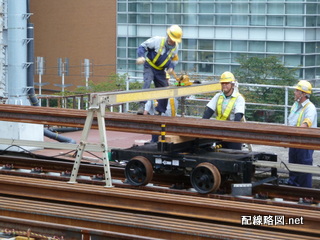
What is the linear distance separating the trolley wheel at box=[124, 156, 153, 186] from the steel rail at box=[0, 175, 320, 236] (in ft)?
1.13

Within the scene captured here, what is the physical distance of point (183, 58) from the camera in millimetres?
47906

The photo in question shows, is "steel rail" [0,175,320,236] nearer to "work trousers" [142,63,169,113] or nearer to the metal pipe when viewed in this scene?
"work trousers" [142,63,169,113]

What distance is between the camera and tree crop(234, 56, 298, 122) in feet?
64.6

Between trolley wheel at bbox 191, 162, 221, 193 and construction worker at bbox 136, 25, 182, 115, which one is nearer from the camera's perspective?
trolley wheel at bbox 191, 162, 221, 193

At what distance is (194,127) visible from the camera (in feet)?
34.0

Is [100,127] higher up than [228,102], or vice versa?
[228,102]

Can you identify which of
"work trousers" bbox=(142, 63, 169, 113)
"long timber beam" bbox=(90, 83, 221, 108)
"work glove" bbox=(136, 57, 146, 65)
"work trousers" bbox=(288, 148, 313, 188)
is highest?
→ "work glove" bbox=(136, 57, 146, 65)

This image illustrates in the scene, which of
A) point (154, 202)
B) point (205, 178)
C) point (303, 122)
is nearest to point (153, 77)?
point (303, 122)

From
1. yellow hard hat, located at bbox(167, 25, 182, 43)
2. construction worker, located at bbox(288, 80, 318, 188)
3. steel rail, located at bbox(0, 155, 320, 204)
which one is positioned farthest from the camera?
yellow hard hat, located at bbox(167, 25, 182, 43)

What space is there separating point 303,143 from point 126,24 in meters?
42.2

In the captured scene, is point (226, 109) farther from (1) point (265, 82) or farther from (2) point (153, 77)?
(1) point (265, 82)

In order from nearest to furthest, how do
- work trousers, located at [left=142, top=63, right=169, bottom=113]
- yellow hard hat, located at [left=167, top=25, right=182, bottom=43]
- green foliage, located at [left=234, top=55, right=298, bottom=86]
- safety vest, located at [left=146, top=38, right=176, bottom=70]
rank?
yellow hard hat, located at [left=167, top=25, right=182, bottom=43], safety vest, located at [left=146, top=38, right=176, bottom=70], work trousers, located at [left=142, top=63, right=169, bottom=113], green foliage, located at [left=234, top=55, right=298, bottom=86]

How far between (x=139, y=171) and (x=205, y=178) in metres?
1.03

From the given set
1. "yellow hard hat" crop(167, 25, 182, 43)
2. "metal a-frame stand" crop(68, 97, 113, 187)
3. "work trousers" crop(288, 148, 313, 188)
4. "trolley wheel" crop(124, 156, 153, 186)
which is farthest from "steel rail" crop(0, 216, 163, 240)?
"yellow hard hat" crop(167, 25, 182, 43)
